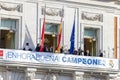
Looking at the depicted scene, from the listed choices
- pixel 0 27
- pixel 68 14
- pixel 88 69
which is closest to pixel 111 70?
pixel 88 69

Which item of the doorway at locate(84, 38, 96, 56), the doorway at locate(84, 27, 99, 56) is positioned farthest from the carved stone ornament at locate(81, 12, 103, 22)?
the doorway at locate(84, 38, 96, 56)

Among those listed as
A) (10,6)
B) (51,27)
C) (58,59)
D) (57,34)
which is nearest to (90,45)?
(57,34)

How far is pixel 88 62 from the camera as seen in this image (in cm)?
3716

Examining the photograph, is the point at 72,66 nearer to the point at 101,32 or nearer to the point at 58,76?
the point at 58,76

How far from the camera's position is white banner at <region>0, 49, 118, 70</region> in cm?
3484

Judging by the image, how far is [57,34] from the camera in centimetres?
3844

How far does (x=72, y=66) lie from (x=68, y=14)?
400 cm

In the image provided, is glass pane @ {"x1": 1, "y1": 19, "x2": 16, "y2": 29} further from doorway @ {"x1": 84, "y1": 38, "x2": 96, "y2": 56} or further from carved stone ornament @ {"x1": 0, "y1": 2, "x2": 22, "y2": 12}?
doorway @ {"x1": 84, "y1": 38, "x2": 96, "y2": 56}

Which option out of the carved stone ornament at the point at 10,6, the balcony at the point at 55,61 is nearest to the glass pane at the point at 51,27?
the carved stone ornament at the point at 10,6

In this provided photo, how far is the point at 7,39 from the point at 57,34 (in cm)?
341

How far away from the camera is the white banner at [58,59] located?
34844 mm

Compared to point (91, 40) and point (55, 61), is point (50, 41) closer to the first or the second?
point (55, 61)

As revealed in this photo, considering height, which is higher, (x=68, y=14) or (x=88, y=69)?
(x=68, y=14)

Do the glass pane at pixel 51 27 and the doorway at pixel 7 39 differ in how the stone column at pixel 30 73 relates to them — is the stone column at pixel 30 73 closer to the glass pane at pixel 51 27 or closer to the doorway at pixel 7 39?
the doorway at pixel 7 39
